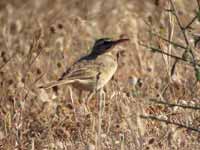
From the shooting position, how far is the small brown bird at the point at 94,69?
1071 centimetres

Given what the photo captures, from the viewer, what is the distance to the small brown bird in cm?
1071

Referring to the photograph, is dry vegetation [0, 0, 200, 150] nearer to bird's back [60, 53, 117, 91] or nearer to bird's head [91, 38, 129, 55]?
bird's back [60, 53, 117, 91]

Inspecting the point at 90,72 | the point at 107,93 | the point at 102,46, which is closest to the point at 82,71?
the point at 90,72

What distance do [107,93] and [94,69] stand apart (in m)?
1.17

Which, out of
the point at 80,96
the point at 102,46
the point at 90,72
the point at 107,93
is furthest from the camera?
the point at 102,46

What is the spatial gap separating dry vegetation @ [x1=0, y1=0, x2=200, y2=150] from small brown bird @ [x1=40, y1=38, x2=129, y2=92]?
126 millimetres

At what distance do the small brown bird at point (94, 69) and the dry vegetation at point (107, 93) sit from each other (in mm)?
126

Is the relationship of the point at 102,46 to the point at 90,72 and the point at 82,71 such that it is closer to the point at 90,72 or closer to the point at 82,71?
the point at 90,72

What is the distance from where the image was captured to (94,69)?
11195 millimetres

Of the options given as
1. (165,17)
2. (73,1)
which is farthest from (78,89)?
(73,1)

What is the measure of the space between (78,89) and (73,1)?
5.25m

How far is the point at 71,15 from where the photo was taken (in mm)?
15047

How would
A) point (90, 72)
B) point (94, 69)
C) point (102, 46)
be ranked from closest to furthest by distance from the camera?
point (90, 72)
point (94, 69)
point (102, 46)

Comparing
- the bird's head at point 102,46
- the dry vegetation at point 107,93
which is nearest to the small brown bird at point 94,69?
the bird's head at point 102,46
